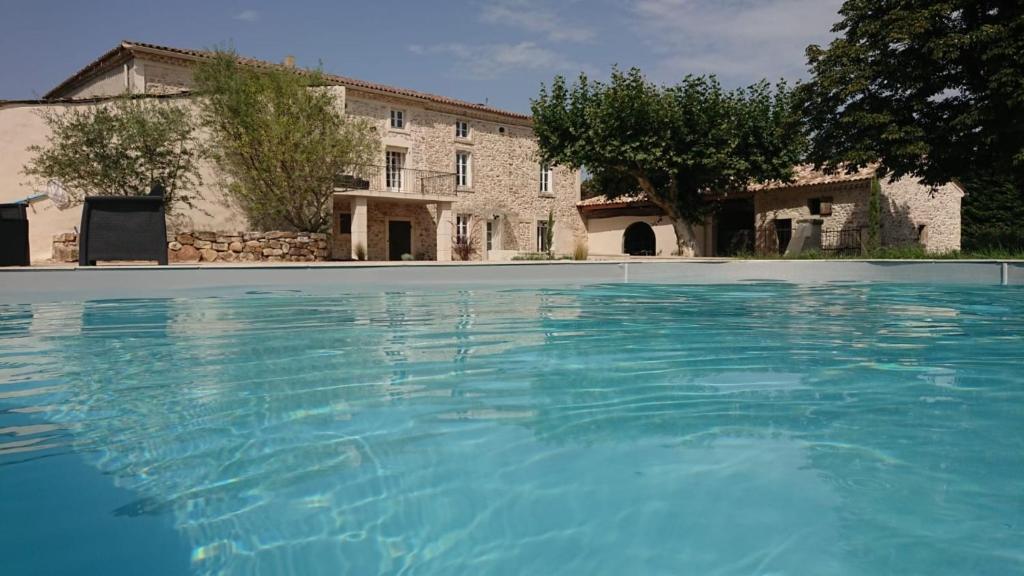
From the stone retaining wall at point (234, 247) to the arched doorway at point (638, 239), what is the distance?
15717 mm

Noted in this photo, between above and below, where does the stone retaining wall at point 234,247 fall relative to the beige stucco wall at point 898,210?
below

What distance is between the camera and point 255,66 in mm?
18156

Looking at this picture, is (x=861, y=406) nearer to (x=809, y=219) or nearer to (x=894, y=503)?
(x=894, y=503)

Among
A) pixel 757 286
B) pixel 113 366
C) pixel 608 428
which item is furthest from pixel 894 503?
pixel 757 286

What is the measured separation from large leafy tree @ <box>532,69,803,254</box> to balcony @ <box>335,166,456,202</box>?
161 inches

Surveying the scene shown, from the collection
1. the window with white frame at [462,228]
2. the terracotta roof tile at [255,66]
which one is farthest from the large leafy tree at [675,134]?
the window with white frame at [462,228]

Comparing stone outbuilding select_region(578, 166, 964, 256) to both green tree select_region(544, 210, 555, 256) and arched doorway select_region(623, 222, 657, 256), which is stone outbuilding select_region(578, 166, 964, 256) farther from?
green tree select_region(544, 210, 555, 256)

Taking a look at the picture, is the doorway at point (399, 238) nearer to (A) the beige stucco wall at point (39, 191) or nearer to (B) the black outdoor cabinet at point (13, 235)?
(A) the beige stucco wall at point (39, 191)

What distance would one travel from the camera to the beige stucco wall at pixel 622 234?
25828mm

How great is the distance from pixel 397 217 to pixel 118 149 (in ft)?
30.2

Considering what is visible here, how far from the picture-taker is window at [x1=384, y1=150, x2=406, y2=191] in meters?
23.0

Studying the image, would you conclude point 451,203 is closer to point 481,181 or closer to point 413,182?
point 413,182

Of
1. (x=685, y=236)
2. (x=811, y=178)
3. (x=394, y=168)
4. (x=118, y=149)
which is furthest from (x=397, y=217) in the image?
(x=811, y=178)

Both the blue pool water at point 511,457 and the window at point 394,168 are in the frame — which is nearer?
the blue pool water at point 511,457
